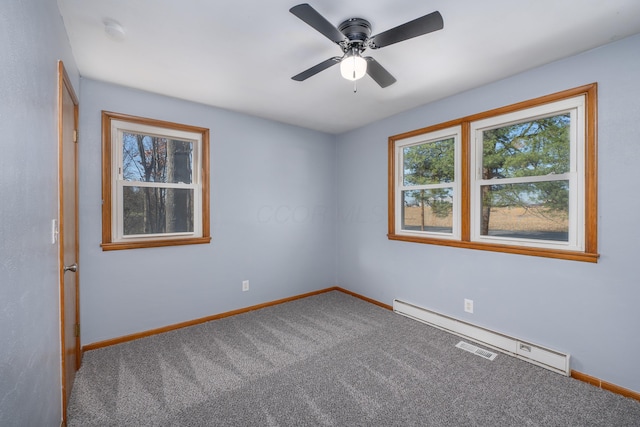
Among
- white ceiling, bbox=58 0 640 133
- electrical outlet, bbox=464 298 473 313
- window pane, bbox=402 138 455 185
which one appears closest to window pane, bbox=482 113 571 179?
window pane, bbox=402 138 455 185

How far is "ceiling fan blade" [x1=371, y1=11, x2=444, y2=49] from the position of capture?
1374 millimetres

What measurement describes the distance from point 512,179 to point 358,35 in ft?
6.12

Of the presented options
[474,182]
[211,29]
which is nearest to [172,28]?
[211,29]

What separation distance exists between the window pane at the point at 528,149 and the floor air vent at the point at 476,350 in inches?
63.0

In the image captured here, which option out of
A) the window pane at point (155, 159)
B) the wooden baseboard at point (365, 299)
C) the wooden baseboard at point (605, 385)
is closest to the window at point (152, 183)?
the window pane at point (155, 159)

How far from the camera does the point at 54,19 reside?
1.51 metres

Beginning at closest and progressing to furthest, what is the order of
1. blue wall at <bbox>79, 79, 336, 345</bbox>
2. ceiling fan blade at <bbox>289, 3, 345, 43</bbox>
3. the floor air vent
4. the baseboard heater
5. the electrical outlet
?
1. ceiling fan blade at <bbox>289, 3, 345, 43</bbox>
2. the baseboard heater
3. the floor air vent
4. blue wall at <bbox>79, 79, 336, 345</bbox>
5. the electrical outlet

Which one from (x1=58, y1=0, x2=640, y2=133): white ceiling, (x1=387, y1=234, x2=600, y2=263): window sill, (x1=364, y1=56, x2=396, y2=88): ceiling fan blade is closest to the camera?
(x1=58, y1=0, x2=640, y2=133): white ceiling

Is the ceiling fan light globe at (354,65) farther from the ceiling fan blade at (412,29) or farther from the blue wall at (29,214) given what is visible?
the blue wall at (29,214)

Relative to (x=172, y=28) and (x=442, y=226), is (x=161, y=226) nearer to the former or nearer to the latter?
(x=172, y=28)

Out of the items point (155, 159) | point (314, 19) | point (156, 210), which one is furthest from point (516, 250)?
point (155, 159)

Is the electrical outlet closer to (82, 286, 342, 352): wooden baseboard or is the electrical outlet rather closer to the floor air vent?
the floor air vent

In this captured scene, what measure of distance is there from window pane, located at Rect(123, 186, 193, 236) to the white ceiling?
40.0 inches

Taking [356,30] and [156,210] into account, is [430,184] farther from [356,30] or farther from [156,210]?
[156,210]
